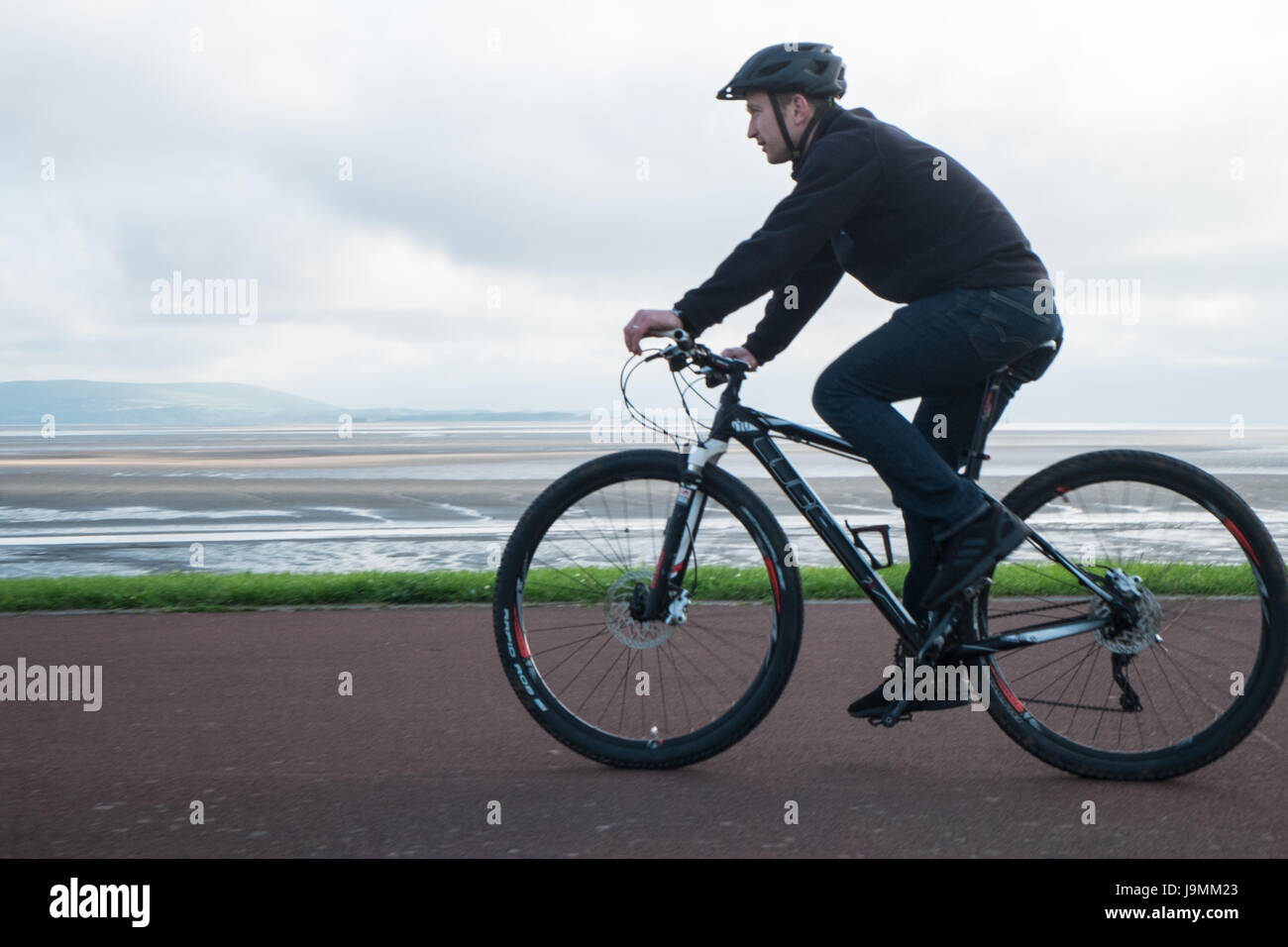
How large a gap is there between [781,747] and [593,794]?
2.56 ft

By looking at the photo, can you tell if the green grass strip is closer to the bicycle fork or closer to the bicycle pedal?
the bicycle fork

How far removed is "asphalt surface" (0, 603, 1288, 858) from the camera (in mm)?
3227

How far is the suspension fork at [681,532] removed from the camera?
12.8 feet

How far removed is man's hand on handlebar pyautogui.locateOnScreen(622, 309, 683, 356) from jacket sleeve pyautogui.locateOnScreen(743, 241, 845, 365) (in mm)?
654

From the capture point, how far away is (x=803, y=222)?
3.53 metres

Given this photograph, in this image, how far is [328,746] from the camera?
417cm

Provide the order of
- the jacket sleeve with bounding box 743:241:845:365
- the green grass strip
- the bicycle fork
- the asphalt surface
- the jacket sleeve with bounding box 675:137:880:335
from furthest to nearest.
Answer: the green grass strip, the jacket sleeve with bounding box 743:241:845:365, the bicycle fork, the jacket sleeve with bounding box 675:137:880:335, the asphalt surface

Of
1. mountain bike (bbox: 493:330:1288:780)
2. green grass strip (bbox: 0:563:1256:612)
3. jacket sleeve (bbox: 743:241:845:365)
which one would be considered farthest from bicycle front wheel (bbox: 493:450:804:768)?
green grass strip (bbox: 0:563:1256:612)

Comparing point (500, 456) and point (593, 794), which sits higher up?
point (500, 456)

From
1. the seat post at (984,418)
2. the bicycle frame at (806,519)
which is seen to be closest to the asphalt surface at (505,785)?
the bicycle frame at (806,519)

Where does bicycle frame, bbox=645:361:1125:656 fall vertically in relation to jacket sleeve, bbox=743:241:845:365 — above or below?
below
